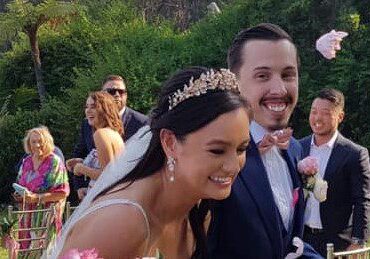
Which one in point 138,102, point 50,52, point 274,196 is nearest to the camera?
point 274,196

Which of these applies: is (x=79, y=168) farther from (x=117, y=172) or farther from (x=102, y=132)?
(x=117, y=172)

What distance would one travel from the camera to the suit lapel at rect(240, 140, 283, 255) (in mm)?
2828

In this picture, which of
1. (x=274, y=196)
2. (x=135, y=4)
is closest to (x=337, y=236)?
(x=274, y=196)

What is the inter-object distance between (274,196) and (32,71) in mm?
16528

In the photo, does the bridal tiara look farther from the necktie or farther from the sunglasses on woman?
the sunglasses on woman

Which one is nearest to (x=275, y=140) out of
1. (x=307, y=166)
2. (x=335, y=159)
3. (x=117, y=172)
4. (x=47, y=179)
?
(x=117, y=172)

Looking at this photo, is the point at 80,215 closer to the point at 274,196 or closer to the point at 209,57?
the point at 274,196

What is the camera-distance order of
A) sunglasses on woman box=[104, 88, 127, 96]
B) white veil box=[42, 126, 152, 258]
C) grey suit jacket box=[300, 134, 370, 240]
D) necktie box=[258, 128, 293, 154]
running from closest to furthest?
white veil box=[42, 126, 152, 258], necktie box=[258, 128, 293, 154], grey suit jacket box=[300, 134, 370, 240], sunglasses on woman box=[104, 88, 127, 96]

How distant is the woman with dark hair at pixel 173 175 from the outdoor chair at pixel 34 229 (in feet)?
11.8

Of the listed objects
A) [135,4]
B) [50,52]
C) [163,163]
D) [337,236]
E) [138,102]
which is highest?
[135,4]

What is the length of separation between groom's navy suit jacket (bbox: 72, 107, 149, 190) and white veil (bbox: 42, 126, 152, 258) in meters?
4.38

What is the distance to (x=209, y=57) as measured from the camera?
46.5 feet

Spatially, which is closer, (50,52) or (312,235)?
(312,235)

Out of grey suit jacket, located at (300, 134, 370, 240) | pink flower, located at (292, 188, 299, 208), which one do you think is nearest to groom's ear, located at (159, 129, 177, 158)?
pink flower, located at (292, 188, 299, 208)
